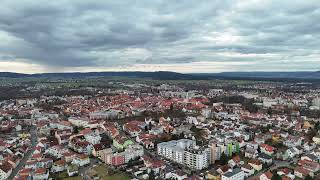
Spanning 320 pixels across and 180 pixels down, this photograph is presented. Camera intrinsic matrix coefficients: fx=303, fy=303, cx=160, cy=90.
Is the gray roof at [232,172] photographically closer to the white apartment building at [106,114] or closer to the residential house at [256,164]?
the residential house at [256,164]

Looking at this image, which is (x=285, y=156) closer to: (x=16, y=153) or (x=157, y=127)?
(x=157, y=127)

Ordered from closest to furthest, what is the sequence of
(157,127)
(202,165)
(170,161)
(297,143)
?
1. (202,165)
2. (170,161)
3. (297,143)
4. (157,127)

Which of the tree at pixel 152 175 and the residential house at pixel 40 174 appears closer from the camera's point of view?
the tree at pixel 152 175

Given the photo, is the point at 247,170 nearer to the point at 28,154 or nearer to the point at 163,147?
the point at 163,147

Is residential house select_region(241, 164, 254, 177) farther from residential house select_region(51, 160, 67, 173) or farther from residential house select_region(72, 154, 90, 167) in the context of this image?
residential house select_region(51, 160, 67, 173)

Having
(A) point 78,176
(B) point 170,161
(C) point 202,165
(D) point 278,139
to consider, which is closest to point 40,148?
(A) point 78,176

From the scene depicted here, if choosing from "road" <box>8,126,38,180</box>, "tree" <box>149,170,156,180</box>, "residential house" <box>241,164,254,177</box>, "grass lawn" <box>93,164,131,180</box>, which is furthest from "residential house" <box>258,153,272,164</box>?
"road" <box>8,126,38,180</box>

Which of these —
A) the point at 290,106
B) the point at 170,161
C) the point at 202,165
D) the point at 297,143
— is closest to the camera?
the point at 202,165

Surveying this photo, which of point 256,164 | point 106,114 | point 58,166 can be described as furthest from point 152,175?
point 106,114

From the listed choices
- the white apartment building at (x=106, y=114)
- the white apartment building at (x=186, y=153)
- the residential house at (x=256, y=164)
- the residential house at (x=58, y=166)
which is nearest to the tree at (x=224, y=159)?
the white apartment building at (x=186, y=153)
